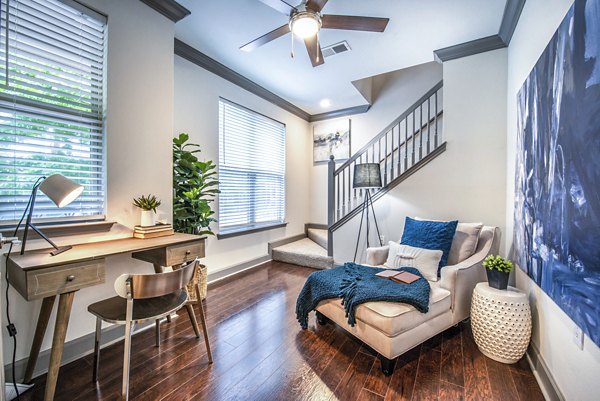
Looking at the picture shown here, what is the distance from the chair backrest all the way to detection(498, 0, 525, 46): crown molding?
11.4 feet

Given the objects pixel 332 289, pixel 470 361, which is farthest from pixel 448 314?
pixel 332 289

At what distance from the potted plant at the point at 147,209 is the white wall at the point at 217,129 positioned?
120 cm

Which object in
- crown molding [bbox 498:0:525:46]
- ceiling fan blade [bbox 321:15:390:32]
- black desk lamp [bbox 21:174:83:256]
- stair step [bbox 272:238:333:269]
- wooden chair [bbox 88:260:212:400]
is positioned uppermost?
crown molding [bbox 498:0:525:46]

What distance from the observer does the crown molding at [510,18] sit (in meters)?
2.26

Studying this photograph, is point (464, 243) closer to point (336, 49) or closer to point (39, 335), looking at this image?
point (336, 49)

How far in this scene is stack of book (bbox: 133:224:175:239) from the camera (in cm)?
211

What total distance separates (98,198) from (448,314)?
2.93m

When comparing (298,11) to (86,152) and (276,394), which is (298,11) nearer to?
(86,152)

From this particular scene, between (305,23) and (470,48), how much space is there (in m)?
2.22

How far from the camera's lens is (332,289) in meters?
2.12

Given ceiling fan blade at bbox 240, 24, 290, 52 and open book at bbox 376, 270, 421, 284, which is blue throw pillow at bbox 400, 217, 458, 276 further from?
ceiling fan blade at bbox 240, 24, 290, 52

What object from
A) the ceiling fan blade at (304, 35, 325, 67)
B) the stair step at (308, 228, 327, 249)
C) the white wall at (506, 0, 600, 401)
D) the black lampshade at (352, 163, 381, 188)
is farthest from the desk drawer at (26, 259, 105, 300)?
the stair step at (308, 228, 327, 249)

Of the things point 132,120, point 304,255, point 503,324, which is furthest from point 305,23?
point 304,255

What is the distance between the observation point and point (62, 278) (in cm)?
142
